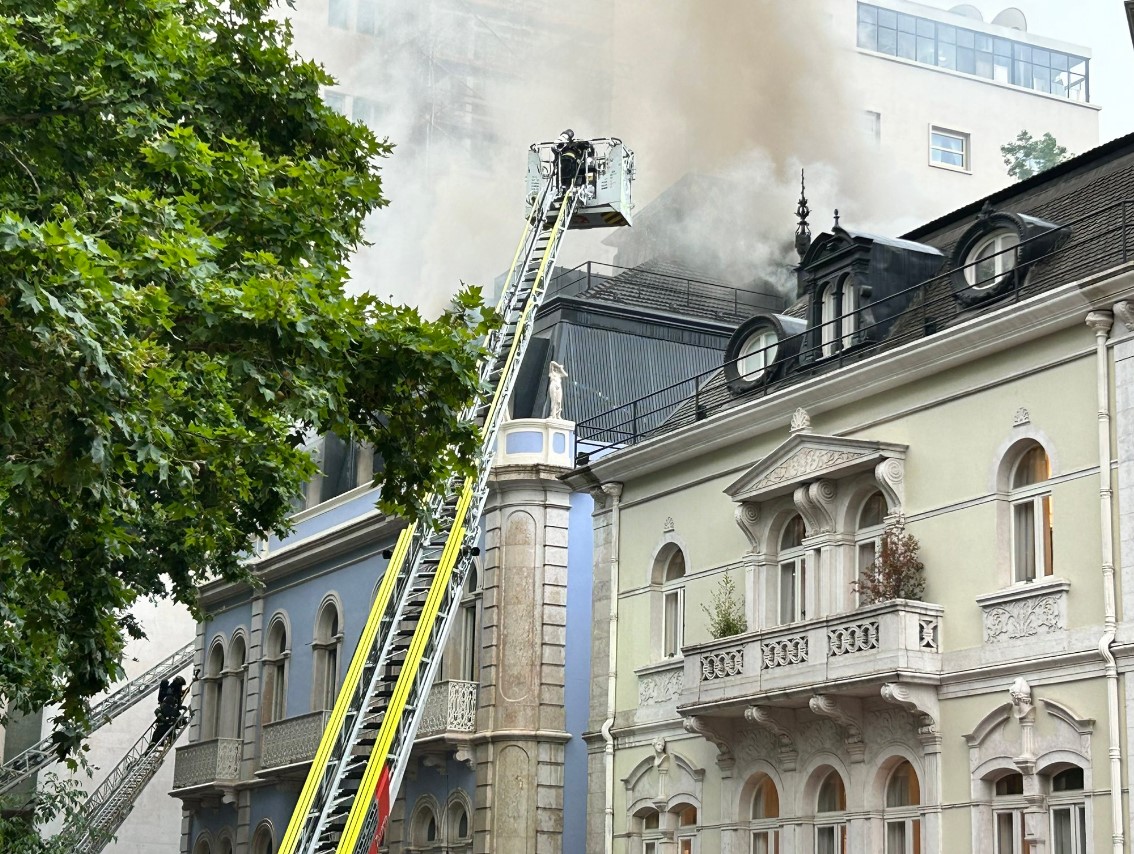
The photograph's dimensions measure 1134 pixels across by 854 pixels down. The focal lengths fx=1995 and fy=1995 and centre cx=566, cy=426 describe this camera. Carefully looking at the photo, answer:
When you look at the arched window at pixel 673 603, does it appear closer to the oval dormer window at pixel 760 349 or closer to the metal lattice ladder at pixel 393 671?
the oval dormer window at pixel 760 349

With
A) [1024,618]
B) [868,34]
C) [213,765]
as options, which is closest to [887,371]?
[1024,618]

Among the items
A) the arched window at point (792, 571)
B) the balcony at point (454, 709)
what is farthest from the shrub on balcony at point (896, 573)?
the balcony at point (454, 709)

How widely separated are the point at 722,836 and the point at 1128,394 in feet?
30.7

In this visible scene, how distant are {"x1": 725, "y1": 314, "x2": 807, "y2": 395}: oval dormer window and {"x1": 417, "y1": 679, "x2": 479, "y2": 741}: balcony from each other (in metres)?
7.43

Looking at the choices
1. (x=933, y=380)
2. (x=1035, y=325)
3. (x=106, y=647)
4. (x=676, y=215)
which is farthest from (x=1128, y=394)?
(x=676, y=215)

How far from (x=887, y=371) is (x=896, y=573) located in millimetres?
2843

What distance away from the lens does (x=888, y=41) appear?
69562 millimetres

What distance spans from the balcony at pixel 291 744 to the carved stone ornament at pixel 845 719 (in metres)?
15.3

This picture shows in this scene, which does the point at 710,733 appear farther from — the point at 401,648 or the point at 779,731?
the point at 401,648

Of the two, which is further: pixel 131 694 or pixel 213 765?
pixel 131 694

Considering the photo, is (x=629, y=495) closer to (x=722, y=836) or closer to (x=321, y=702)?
(x=722, y=836)

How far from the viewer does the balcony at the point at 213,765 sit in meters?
44.2

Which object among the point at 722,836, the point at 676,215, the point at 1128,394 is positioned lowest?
the point at 722,836

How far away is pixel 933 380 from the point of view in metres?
26.3
